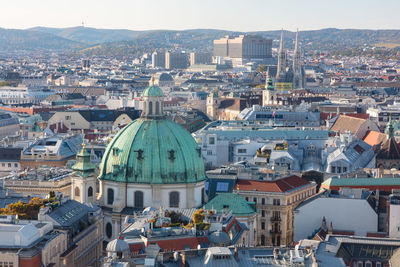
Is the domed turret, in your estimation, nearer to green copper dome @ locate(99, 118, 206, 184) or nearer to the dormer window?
green copper dome @ locate(99, 118, 206, 184)

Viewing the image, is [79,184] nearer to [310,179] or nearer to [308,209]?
[308,209]

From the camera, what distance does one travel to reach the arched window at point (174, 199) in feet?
247

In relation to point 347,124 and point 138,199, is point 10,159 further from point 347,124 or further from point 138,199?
point 347,124

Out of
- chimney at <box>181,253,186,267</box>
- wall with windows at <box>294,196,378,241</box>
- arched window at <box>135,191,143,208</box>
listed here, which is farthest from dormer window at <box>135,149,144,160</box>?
chimney at <box>181,253,186,267</box>

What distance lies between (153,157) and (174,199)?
3456mm

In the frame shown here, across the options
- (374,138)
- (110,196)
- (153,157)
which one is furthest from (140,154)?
(374,138)

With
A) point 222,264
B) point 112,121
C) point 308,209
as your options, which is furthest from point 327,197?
point 112,121

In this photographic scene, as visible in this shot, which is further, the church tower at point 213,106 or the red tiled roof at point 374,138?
the church tower at point 213,106

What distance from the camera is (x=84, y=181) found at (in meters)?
77.2

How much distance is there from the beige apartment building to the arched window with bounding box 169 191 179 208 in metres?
8.60

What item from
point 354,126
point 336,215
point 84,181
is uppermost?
point 84,181

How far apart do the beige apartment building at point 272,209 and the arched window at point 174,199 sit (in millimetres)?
8599

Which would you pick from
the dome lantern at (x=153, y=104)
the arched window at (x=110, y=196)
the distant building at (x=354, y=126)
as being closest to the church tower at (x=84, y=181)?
the arched window at (x=110, y=196)

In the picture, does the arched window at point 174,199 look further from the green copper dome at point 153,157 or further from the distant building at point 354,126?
the distant building at point 354,126
